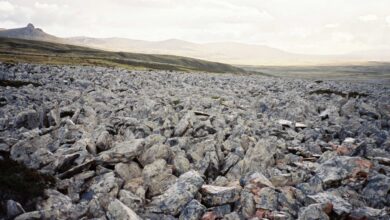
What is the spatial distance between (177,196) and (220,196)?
1.30 meters

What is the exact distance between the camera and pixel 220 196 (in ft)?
33.5

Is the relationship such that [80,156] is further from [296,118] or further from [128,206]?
[296,118]

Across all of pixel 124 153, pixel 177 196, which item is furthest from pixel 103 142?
pixel 177 196

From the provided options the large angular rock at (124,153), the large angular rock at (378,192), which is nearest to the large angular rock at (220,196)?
the large angular rock at (124,153)

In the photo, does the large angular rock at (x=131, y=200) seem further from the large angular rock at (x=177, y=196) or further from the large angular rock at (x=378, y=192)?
the large angular rock at (x=378, y=192)

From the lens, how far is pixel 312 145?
51.9 feet

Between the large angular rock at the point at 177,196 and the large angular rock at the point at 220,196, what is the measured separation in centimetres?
37

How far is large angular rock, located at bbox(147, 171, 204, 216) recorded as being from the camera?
9758 mm

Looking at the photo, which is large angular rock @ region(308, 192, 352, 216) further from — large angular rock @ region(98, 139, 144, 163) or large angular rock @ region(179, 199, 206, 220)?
large angular rock @ region(98, 139, 144, 163)

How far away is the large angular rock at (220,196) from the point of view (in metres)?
10.1

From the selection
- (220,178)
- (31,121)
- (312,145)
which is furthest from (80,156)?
(312,145)

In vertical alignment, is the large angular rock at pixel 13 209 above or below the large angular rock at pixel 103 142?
below

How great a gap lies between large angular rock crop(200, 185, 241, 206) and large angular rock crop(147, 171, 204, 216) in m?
0.37

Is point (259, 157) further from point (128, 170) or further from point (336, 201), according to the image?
point (128, 170)
